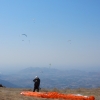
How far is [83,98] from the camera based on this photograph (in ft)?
85.0

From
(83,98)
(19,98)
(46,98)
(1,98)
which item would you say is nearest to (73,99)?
(83,98)

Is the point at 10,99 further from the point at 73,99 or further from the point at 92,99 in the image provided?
the point at 92,99

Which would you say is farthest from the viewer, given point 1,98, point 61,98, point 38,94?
point 38,94

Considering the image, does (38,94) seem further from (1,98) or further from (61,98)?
(1,98)

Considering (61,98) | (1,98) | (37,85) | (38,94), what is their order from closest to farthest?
(1,98) → (61,98) → (38,94) → (37,85)

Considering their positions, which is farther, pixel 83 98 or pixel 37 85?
pixel 37 85

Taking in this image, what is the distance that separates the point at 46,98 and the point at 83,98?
4.33 meters

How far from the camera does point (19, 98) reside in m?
26.1

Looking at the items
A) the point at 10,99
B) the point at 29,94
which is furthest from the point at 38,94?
the point at 10,99

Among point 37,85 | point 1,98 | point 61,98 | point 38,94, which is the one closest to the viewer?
point 1,98

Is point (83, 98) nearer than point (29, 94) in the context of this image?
Yes

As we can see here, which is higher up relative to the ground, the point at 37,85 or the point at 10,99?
the point at 37,85

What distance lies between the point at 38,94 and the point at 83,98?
583 cm

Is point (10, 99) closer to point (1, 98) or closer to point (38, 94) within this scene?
point (1, 98)
